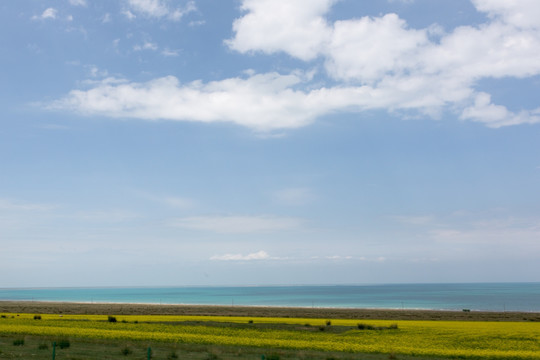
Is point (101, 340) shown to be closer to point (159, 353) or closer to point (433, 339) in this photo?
point (159, 353)

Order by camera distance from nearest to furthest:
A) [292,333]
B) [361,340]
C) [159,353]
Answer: [159,353] → [361,340] → [292,333]

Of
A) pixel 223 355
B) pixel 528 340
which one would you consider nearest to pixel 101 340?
pixel 223 355

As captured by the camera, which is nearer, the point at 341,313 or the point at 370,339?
the point at 370,339

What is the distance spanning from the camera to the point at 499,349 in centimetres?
2636

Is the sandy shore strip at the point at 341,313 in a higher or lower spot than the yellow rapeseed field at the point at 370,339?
lower

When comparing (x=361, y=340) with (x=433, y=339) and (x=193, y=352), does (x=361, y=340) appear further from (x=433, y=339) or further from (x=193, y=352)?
(x=193, y=352)

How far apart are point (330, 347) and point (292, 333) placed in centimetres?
838

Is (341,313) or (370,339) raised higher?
(370,339)

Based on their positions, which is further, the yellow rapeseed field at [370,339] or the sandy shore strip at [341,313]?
the sandy shore strip at [341,313]

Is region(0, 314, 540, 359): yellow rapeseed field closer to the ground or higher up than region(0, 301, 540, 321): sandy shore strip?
higher up

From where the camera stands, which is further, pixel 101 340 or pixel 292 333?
pixel 292 333

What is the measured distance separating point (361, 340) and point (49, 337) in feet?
63.1

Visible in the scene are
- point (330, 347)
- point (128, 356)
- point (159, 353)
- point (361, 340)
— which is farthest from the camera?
point (361, 340)

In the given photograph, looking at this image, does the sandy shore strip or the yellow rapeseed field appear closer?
the yellow rapeseed field
